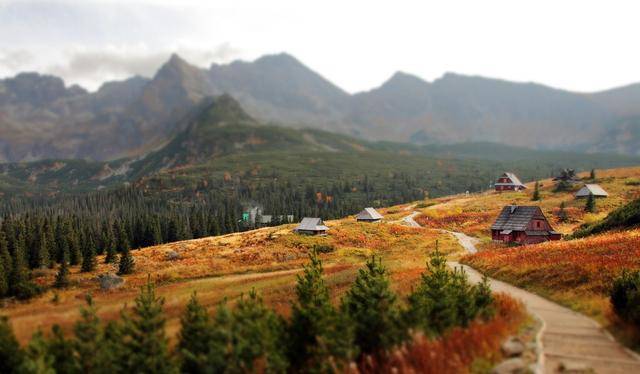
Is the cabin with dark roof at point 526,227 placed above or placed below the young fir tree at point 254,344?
below

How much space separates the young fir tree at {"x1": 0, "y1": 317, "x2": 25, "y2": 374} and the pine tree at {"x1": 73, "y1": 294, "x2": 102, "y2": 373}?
2114 millimetres

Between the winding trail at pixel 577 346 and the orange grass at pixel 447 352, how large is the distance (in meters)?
1.96

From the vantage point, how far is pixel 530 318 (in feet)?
84.0

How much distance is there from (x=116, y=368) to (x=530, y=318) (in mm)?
20675

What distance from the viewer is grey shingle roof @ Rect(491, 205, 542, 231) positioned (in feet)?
273

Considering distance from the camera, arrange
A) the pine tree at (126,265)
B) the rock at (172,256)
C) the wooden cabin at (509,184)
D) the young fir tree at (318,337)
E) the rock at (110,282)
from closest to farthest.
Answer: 1. the young fir tree at (318,337)
2. the rock at (110,282)
3. the pine tree at (126,265)
4. the rock at (172,256)
5. the wooden cabin at (509,184)

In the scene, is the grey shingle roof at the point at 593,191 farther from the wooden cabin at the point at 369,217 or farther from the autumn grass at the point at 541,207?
the wooden cabin at the point at 369,217

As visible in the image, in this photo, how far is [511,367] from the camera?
1867cm

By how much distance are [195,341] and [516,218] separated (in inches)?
3049

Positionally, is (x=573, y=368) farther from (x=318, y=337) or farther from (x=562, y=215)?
(x=562, y=215)

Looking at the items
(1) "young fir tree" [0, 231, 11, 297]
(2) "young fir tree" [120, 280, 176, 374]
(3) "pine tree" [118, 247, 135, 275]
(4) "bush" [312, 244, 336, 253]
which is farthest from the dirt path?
(3) "pine tree" [118, 247, 135, 275]

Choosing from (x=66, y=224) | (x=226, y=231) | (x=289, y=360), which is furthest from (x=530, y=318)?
(x=226, y=231)

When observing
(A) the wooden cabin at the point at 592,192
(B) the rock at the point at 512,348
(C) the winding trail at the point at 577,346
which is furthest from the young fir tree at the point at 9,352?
(A) the wooden cabin at the point at 592,192

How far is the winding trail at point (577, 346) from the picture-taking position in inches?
767
